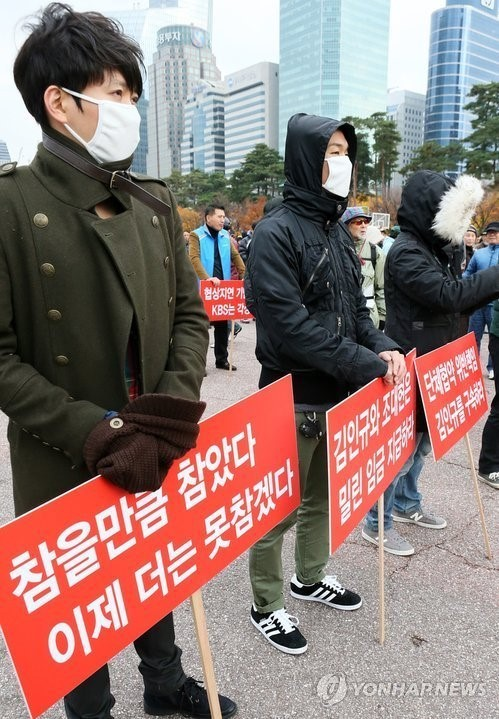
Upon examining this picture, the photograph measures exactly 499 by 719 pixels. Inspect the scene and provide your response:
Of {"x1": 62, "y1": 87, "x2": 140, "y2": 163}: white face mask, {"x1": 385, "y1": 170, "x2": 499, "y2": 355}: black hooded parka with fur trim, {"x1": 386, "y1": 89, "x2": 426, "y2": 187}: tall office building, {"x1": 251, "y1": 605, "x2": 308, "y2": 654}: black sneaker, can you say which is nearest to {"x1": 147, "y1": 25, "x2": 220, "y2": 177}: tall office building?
{"x1": 386, "y1": 89, "x2": 426, "y2": 187}: tall office building

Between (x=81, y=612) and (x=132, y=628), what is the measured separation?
0.59 ft

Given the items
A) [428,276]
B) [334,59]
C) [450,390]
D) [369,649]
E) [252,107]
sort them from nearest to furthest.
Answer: [369,649] → [428,276] → [450,390] → [334,59] → [252,107]

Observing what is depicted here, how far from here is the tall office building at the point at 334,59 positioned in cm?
10219

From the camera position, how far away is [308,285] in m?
1.99

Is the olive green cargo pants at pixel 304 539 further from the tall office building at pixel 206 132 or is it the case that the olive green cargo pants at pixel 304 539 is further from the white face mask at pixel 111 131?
the tall office building at pixel 206 132

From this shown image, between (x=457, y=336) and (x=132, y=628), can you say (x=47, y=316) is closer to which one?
(x=132, y=628)

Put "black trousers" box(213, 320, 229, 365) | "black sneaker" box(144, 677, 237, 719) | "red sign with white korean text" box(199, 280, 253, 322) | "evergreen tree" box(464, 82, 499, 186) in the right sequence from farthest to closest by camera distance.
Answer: "evergreen tree" box(464, 82, 499, 186) < "black trousers" box(213, 320, 229, 365) < "red sign with white korean text" box(199, 280, 253, 322) < "black sneaker" box(144, 677, 237, 719)

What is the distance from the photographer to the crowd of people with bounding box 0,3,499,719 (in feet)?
3.96

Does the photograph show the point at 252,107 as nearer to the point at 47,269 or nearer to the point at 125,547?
the point at 47,269

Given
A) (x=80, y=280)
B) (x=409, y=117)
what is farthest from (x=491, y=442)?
(x=409, y=117)

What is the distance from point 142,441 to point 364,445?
1104mm

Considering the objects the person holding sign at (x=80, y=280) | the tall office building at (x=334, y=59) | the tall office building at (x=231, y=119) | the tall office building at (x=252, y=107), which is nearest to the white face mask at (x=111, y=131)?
the person holding sign at (x=80, y=280)

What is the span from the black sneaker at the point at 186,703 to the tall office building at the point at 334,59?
342 ft

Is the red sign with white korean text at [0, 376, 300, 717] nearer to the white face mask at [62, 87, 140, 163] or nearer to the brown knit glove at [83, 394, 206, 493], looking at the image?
the brown knit glove at [83, 394, 206, 493]
